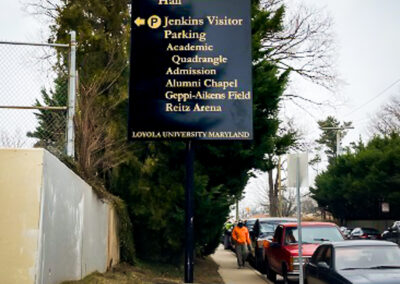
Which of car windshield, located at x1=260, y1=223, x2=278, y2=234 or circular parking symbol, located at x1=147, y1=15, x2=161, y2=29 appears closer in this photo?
circular parking symbol, located at x1=147, y1=15, x2=161, y2=29

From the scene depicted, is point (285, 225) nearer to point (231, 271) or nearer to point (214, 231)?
point (214, 231)

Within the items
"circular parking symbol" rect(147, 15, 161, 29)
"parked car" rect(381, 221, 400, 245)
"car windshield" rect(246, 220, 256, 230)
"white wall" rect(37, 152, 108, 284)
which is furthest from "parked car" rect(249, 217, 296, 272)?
"circular parking symbol" rect(147, 15, 161, 29)

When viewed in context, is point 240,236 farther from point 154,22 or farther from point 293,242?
point 154,22

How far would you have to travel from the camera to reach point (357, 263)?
29.4 feet

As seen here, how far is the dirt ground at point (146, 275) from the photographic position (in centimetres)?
923

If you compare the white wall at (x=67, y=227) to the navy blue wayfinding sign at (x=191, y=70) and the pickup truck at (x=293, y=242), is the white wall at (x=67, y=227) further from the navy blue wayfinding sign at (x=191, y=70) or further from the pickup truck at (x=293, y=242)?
the pickup truck at (x=293, y=242)

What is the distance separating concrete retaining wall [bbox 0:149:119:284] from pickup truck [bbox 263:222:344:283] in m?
6.28

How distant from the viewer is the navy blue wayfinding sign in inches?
356

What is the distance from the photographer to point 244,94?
912 centimetres

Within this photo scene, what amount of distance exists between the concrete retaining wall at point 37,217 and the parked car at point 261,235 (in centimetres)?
1136

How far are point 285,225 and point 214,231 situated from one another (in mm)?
1987

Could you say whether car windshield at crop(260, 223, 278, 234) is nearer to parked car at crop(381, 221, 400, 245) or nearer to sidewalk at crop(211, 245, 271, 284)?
sidewalk at crop(211, 245, 271, 284)

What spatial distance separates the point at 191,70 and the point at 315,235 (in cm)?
646

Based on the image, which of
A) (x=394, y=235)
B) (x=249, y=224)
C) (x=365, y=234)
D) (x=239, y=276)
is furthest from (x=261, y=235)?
(x=365, y=234)
